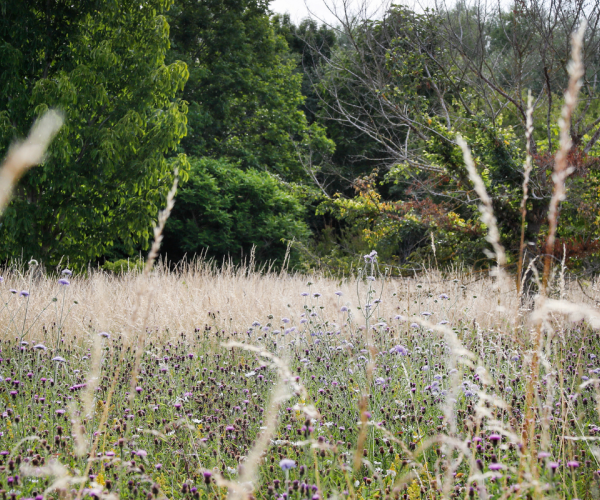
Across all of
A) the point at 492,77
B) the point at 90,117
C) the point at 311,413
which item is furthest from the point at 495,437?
the point at 90,117

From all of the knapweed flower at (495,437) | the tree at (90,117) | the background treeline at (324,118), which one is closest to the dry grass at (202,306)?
the background treeline at (324,118)

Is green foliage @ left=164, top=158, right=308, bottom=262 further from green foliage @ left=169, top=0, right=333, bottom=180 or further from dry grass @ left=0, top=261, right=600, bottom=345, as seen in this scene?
dry grass @ left=0, top=261, right=600, bottom=345

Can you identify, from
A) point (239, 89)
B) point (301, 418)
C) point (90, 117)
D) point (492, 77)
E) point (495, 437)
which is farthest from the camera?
point (239, 89)

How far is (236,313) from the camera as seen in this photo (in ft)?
21.6

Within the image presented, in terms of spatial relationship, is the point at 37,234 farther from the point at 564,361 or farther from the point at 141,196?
the point at 564,361

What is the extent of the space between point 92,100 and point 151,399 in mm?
7129

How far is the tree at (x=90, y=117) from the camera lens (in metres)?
8.75

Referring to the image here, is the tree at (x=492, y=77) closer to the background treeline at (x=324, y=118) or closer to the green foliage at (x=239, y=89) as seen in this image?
the background treeline at (x=324, y=118)

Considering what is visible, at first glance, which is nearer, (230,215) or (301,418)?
(301,418)

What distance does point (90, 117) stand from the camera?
9.68 meters

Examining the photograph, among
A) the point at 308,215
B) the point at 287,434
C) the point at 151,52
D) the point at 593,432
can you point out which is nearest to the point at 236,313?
the point at 287,434

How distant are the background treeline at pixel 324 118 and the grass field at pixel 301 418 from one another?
244 centimetres

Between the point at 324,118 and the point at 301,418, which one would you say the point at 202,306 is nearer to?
the point at 301,418

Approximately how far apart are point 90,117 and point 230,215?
513 centimetres
